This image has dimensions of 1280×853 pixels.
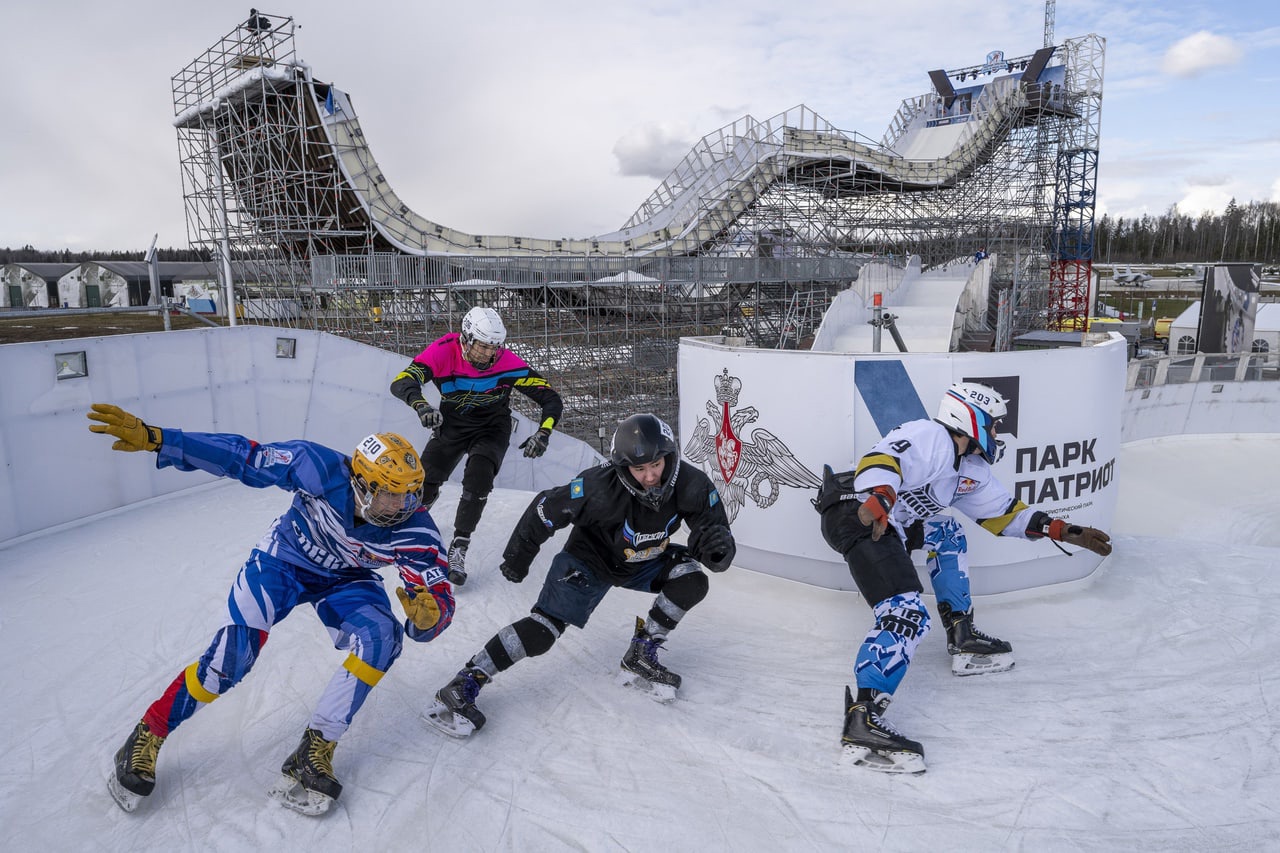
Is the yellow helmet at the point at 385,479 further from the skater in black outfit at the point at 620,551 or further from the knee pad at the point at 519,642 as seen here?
the knee pad at the point at 519,642

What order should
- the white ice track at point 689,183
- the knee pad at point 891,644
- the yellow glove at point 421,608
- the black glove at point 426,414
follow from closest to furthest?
the yellow glove at point 421,608 → the knee pad at point 891,644 → the black glove at point 426,414 → the white ice track at point 689,183

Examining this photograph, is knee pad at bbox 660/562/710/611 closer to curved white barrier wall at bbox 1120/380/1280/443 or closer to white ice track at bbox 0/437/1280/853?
white ice track at bbox 0/437/1280/853

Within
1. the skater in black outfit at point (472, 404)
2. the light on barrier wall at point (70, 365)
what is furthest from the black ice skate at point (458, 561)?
the light on barrier wall at point (70, 365)

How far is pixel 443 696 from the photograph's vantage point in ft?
10.8

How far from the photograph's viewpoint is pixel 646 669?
3.73 metres

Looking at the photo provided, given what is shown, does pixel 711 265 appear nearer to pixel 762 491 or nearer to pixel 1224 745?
pixel 762 491

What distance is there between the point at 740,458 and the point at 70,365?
218 inches

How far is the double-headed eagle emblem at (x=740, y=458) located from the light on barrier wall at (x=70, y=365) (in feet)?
17.0

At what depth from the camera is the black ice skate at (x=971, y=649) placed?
13.0 feet

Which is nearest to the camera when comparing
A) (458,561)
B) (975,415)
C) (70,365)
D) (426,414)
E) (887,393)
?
(975,415)

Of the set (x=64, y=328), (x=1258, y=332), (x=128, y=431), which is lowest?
(x=1258, y=332)

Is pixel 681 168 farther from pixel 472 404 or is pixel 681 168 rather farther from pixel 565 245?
pixel 472 404

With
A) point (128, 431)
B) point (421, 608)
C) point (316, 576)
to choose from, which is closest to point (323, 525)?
point (316, 576)

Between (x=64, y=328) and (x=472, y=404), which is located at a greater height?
(x=64, y=328)
